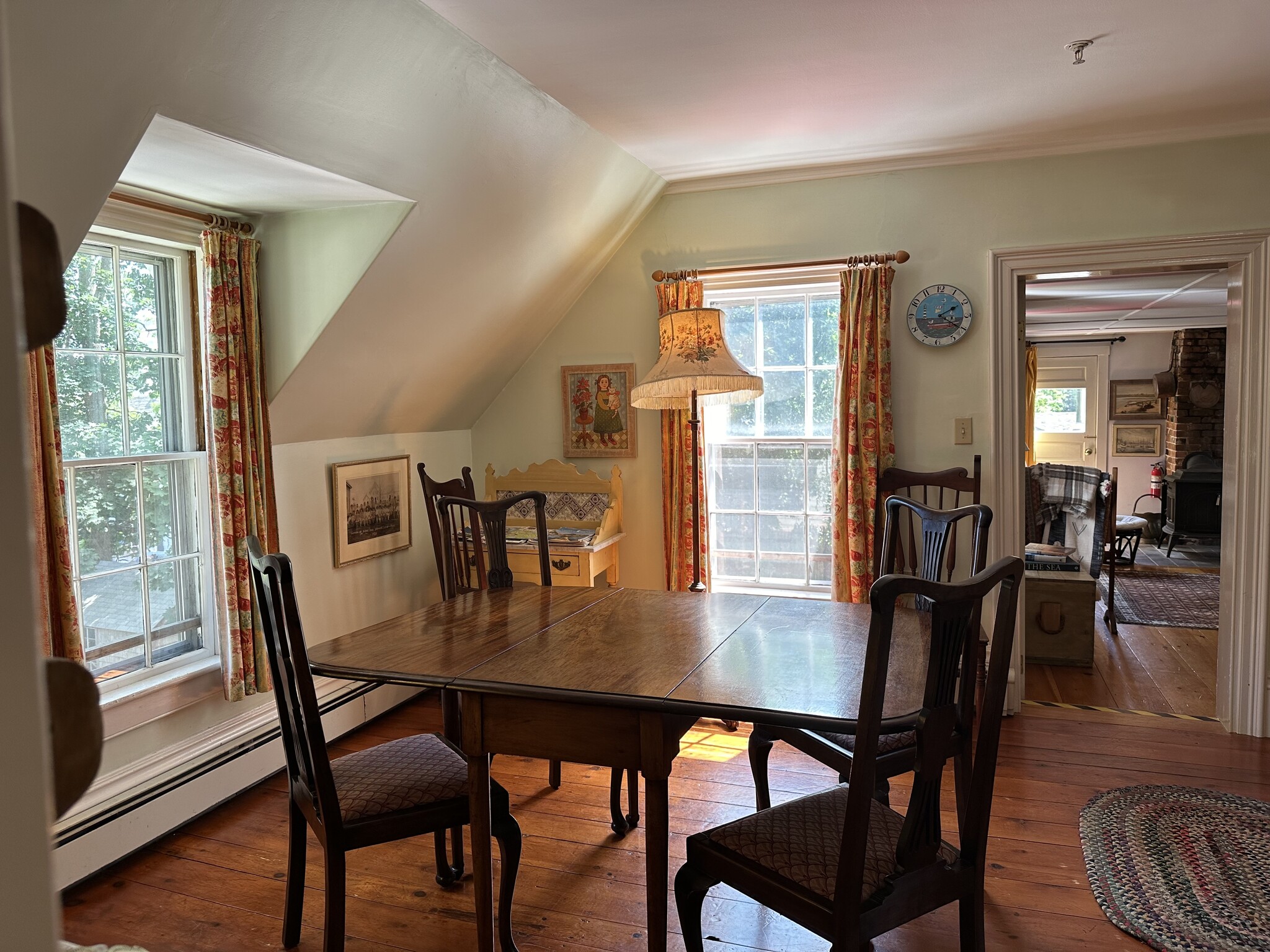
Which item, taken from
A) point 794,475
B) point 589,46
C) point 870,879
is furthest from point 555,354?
point 870,879

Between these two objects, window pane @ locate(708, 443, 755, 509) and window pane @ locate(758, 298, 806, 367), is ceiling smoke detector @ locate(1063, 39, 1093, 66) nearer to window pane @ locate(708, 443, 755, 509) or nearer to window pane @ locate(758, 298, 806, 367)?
window pane @ locate(758, 298, 806, 367)

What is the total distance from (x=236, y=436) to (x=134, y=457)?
32 cm

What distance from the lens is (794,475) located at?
4293mm

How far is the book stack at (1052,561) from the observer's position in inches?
195

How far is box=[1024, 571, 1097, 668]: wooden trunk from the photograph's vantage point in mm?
4602

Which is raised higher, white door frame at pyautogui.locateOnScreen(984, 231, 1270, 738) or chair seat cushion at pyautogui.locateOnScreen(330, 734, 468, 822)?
white door frame at pyautogui.locateOnScreen(984, 231, 1270, 738)

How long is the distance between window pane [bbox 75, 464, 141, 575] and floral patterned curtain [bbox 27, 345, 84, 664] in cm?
27

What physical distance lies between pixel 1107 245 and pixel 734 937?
3.14 m

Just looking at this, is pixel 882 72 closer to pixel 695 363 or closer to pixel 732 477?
pixel 695 363

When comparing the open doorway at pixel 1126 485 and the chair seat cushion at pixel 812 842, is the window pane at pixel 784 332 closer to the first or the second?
the open doorway at pixel 1126 485

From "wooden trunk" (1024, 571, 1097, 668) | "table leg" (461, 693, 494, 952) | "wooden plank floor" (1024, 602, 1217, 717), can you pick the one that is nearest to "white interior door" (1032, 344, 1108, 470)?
"wooden plank floor" (1024, 602, 1217, 717)

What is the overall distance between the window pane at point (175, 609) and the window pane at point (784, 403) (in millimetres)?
2673

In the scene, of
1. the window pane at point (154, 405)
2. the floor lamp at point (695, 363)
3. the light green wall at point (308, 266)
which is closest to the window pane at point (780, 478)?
the floor lamp at point (695, 363)

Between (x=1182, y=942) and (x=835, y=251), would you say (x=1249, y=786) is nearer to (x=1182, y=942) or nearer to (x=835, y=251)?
(x=1182, y=942)
